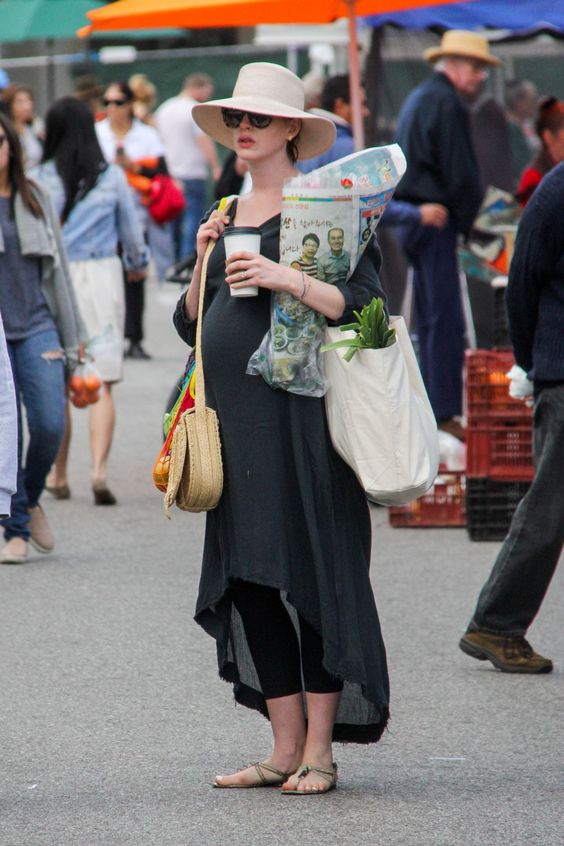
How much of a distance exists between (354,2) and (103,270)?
2017mm

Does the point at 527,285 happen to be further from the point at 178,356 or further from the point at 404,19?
the point at 178,356

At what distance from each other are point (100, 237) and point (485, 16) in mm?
4190

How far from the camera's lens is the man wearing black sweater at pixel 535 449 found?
5723mm

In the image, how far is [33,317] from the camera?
25.4 ft

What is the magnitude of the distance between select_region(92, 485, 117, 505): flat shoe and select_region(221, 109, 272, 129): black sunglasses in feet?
16.7

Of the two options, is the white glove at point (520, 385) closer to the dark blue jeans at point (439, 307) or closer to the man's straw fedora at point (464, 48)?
the dark blue jeans at point (439, 307)

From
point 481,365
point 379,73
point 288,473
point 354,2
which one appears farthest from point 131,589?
point 379,73

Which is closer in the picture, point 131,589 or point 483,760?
point 483,760

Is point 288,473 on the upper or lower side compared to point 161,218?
upper

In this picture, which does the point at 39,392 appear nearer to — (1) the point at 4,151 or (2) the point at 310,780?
(1) the point at 4,151

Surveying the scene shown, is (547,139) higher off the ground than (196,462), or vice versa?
(196,462)

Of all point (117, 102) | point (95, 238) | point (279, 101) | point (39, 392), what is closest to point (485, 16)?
point (117, 102)

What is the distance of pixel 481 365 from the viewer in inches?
319

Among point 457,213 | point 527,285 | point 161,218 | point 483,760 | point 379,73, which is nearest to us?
point 483,760
